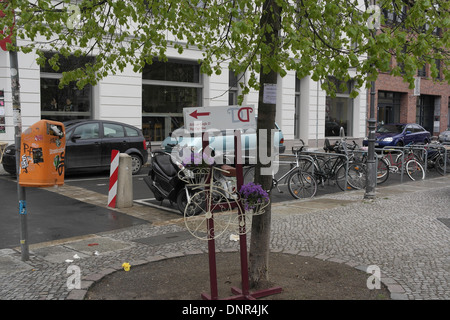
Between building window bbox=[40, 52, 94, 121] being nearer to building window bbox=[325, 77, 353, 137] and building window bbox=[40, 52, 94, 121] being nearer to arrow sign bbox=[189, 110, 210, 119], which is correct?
arrow sign bbox=[189, 110, 210, 119]

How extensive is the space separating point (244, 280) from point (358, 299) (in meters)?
1.14

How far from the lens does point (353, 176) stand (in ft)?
41.2

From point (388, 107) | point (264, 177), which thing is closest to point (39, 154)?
point (264, 177)

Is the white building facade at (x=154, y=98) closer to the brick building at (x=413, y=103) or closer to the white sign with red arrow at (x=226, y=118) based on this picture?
the brick building at (x=413, y=103)

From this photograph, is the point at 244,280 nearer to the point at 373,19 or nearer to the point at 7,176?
the point at 373,19

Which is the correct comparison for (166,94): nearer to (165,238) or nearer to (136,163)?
(136,163)

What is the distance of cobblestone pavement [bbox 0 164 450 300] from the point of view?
16.6 ft

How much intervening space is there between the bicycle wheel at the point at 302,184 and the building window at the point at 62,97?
9.41 metres

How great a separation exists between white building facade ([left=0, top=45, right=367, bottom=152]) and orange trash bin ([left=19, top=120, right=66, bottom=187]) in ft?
30.5

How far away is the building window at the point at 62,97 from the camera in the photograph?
55.9 feet

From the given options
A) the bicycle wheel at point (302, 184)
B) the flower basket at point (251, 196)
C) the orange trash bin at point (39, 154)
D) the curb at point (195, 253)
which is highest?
the orange trash bin at point (39, 154)

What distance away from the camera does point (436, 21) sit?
513cm

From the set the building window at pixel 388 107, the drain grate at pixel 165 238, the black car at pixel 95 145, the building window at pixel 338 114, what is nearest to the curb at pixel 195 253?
the drain grate at pixel 165 238
